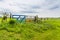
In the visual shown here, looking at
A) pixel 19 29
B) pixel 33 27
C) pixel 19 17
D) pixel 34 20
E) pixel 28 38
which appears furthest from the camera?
pixel 34 20

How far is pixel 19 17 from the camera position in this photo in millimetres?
23094

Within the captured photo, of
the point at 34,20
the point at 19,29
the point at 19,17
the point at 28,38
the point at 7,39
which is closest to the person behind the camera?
the point at 7,39

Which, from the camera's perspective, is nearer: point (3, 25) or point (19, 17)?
point (3, 25)

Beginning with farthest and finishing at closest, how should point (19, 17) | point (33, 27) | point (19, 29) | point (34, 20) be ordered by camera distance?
1. point (34, 20)
2. point (19, 17)
3. point (33, 27)
4. point (19, 29)

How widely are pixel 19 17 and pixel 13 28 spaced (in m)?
5.40

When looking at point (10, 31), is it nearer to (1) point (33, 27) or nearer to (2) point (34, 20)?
(1) point (33, 27)

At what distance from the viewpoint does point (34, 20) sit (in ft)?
85.9

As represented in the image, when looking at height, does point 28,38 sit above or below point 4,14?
below

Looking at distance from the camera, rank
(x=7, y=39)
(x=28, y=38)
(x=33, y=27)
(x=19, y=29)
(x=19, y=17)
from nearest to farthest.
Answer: (x=7, y=39) < (x=28, y=38) < (x=19, y=29) < (x=33, y=27) < (x=19, y=17)

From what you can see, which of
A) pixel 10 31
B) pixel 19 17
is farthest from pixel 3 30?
pixel 19 17

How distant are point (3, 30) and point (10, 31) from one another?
0.67 meters

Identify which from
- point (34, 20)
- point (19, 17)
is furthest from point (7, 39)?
point (34, 20)

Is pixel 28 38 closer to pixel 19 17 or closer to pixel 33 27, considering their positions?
pixel 33 27

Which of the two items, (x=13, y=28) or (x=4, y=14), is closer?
(x=13, y=28)
